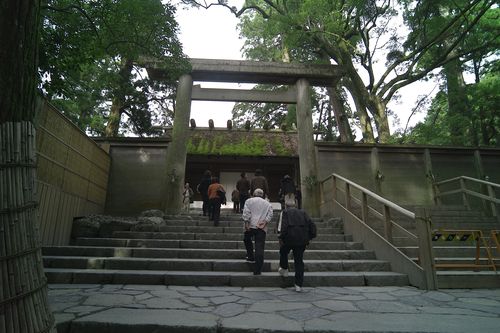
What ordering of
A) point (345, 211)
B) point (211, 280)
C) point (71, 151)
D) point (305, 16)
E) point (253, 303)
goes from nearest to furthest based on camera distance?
point (253, 303)
point (211, 280)
point (71, 151)
point (345, 211)
point (305, 16)

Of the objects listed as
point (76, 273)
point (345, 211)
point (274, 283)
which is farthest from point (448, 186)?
point (76, 273)

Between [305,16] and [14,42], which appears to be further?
[305,16]

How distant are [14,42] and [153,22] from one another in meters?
4.72

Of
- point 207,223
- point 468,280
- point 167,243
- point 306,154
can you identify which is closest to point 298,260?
point 468,280

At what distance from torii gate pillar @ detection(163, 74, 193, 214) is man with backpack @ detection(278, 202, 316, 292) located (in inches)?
212

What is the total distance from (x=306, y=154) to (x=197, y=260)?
603 centimetres

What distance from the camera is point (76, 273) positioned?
4828mm

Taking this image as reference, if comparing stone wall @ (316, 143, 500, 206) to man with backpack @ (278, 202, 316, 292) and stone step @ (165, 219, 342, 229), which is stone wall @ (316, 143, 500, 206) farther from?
man with backpack @ (278, 202, 316, 292)

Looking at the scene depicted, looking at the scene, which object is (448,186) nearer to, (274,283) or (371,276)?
(371,276)

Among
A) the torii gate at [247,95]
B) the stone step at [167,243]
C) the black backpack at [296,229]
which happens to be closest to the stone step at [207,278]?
the black backpack at [296,229]

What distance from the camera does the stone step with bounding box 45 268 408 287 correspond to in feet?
15.7

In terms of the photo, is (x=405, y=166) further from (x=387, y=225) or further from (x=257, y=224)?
(x=257, y=224)

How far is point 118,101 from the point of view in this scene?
1482cm

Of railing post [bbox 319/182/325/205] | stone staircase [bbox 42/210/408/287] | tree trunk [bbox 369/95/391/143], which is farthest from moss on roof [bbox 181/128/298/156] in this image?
stone staircase [bbox 42/210/408/287]
